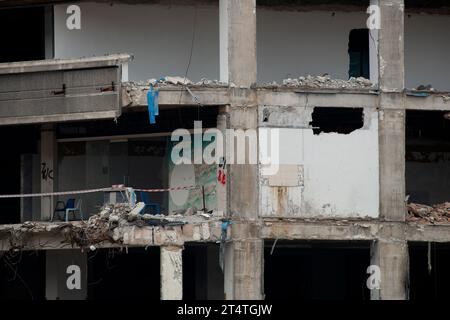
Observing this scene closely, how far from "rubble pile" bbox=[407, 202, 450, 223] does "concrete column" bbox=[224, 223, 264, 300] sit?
427 cm

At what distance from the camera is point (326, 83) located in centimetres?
3909

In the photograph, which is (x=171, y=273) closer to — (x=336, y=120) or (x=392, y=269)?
(x=392, y=269)

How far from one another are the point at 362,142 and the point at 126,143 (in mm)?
6970

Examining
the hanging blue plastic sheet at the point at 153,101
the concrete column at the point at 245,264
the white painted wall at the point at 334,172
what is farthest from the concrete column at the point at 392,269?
the hanging blue plastic sheet at the point at 153,101

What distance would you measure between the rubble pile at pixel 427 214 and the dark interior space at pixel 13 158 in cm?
1100

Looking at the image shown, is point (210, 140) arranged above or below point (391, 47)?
below

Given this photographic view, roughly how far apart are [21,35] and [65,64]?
497cm

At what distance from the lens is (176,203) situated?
132 ft

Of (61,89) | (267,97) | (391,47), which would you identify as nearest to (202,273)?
(267,97)

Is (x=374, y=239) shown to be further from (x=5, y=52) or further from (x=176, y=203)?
(x=5, y=52)

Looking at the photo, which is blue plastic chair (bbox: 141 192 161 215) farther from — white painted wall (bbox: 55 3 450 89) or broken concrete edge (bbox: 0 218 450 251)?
white painted wall (bbox: 55 3 450 89)

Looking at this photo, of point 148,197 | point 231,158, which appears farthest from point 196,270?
point 231,158

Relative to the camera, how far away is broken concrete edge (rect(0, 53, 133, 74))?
38250 mm

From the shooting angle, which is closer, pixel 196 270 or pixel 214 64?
pixel 214 64
